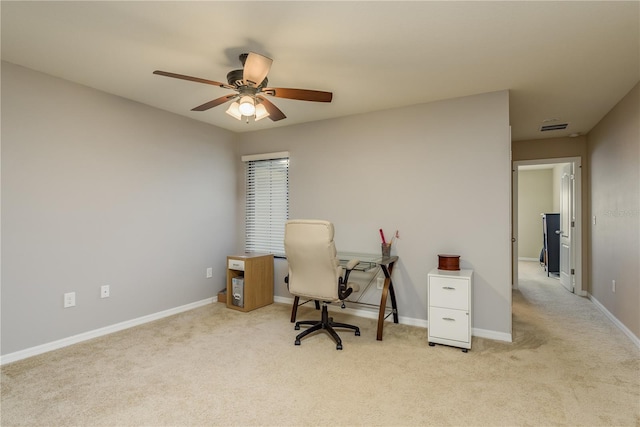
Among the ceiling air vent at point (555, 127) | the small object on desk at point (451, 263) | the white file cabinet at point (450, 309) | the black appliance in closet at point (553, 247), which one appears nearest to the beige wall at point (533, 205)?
the black appliance in closet at point (553, 247)

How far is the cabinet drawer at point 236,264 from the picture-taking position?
4023 millimetres

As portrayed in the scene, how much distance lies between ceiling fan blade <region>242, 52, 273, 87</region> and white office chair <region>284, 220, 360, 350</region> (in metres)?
1.23

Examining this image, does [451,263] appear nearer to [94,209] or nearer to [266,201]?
[266,201]

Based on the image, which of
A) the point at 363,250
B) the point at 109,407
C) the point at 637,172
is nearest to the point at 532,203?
the point at 637,172

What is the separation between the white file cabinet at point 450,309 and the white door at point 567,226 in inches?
131

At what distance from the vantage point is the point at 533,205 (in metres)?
8.23

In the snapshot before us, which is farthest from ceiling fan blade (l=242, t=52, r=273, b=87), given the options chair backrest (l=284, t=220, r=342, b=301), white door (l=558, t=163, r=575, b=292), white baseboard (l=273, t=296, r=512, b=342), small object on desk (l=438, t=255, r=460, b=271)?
white door (l=558, t=163, r=575, b=292)

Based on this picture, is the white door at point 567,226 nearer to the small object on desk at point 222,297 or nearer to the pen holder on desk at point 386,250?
the pen holder on desk at point 386,250

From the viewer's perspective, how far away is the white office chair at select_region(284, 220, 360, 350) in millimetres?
2801

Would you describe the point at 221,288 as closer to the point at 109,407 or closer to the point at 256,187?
the point at 256,187

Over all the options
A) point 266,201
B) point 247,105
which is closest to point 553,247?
point 266,201

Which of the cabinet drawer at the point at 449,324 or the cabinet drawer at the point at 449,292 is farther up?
the cabinet drawer at the point at 449,292

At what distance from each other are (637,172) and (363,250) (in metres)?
2.61

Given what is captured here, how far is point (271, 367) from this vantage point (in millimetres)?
2482
